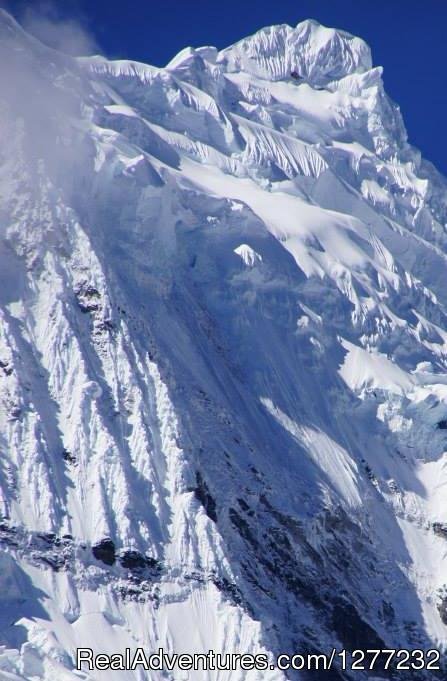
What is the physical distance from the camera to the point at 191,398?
486ft

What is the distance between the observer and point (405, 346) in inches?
7052

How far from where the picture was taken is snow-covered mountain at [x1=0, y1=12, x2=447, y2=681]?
413 ft

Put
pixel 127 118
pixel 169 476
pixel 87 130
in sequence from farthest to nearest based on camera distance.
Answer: pixel 127 118, pixel 87 130, pixel 169 476

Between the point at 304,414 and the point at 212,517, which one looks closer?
the point at 212,517

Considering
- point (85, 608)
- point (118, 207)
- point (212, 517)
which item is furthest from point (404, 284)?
point (85, 608)

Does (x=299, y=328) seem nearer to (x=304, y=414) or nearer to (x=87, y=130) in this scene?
(x=304, y=414)

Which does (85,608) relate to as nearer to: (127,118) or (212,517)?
(212,517)

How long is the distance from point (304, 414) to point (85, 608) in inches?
1850

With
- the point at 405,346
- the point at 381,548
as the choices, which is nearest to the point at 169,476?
the point at 381,548

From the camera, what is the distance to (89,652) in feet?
383

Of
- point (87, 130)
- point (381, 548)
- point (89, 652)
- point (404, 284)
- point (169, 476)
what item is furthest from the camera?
point (404, 284)

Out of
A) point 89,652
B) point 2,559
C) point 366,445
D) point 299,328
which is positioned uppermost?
point 299,328

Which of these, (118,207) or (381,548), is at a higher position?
(118,207)

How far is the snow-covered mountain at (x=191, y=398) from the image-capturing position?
413ft
